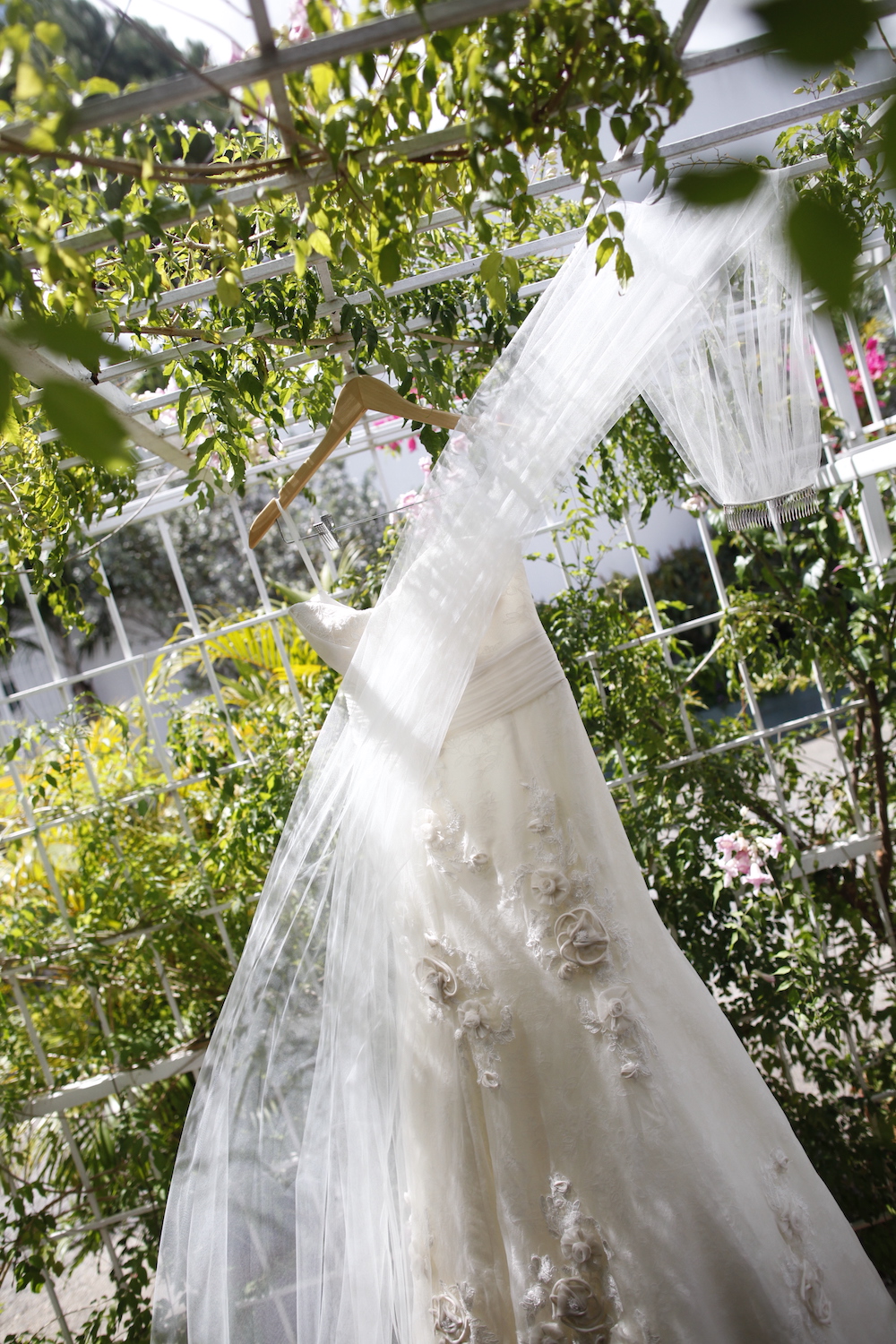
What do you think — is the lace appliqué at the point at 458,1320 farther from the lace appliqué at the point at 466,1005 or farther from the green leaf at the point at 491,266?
the green leaf at the point at 491,266

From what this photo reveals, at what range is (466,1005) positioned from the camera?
4.59ft

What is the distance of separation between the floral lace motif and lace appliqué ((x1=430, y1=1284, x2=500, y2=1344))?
0.07 m

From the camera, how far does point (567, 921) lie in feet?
4.58

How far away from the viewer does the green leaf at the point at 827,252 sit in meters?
0.50

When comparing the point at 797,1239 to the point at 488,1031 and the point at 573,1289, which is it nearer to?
the point at 573,1289

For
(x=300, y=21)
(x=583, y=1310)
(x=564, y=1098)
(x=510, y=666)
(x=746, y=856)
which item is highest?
(x=300, y=21)

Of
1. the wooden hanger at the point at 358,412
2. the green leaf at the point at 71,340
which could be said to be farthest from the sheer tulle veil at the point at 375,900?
the green leaf at the point at 71,340

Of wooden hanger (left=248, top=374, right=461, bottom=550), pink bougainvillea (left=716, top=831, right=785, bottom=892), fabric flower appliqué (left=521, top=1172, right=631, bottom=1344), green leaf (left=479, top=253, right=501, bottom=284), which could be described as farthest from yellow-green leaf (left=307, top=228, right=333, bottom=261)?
pink bougainvillea (left=716, top=831, right=785, bottom=892)

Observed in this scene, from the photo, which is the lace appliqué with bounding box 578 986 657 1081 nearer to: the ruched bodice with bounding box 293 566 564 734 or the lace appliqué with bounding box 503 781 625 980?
the lace appliqué with bounding box 503 781 625 980

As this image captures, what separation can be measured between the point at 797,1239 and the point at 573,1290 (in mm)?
346

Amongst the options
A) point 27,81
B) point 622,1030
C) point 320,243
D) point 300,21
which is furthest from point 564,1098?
point 300,21

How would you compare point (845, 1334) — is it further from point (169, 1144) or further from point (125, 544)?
point (125, 544)

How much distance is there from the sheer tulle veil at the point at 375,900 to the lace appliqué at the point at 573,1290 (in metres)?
0.20

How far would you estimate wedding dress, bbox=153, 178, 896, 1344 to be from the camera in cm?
131
